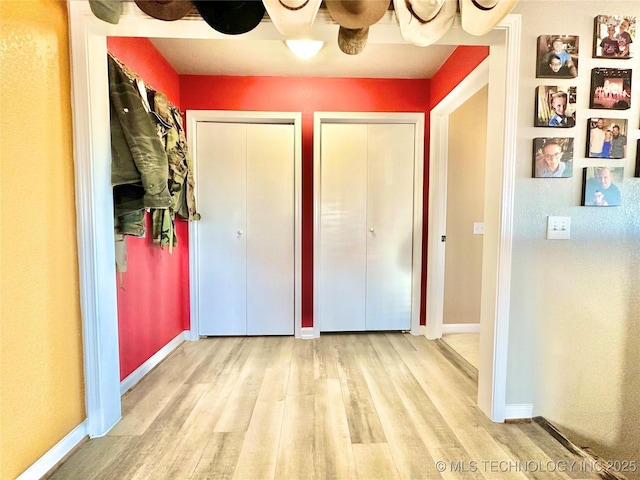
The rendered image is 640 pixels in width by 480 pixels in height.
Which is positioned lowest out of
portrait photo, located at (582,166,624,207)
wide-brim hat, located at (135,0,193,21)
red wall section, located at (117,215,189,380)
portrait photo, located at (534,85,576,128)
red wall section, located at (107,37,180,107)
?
red wall section, located at (117,215,189,380)

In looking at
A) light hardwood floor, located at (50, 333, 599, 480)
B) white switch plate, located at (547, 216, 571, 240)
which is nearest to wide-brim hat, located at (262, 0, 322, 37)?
white switch plate, located at (547, 216, 571, 240)

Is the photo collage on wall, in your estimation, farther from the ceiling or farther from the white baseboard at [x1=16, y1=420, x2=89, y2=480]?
the white baseboard at [x1=16, y1=420, x2=89, y2=480]

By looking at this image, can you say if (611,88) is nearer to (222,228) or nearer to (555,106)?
(555,106)

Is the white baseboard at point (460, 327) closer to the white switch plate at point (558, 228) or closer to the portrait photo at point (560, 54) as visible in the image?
the white switch plate at point (558, 228)

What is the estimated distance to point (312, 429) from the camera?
138 cm

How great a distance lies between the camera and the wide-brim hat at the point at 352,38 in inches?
49.5

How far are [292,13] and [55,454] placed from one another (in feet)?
6.85

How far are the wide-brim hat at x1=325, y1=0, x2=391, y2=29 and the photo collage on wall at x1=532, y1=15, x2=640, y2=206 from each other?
83 cm

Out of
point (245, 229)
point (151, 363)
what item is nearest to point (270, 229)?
point (245, 229)

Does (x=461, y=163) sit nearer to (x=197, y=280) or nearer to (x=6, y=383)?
(x=197, y=280)

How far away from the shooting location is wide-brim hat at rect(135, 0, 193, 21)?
3.85ft

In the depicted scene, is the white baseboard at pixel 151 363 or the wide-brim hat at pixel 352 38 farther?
the white baseboard at pixel 151 363

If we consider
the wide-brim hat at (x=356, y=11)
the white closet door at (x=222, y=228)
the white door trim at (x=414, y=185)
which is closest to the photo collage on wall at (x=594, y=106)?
the wide-brim hat at (x=356, y=11)

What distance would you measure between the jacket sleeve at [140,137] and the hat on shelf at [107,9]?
25 cm
